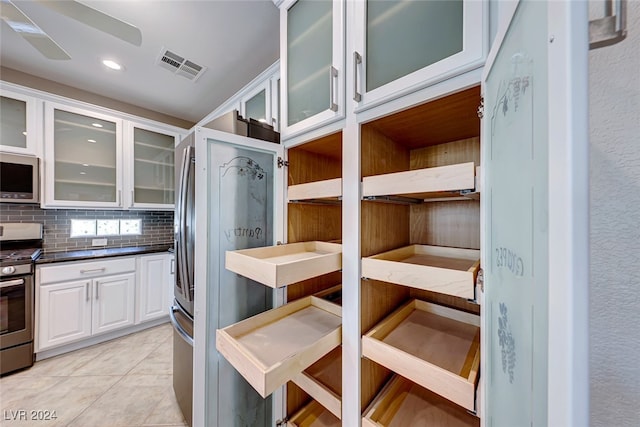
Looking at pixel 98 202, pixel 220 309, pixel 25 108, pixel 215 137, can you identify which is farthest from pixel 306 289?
pixel 25 108

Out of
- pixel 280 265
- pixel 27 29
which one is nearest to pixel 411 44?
pixel 280 265

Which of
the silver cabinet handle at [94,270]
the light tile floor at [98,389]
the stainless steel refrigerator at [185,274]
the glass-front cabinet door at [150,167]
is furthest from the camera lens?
the glass-front cabinet door at [150,167]

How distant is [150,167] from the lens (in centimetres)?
287

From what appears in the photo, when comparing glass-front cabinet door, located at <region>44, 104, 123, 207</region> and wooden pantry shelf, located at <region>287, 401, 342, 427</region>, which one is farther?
glass-front cabinet door, located at <region>44, 104, 123, 207</region>

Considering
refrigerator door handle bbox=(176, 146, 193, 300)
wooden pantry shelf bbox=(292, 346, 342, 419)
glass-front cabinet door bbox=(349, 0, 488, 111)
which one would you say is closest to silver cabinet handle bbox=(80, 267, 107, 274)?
refrigerator door handle bbox=(176, 146, 193, 300)

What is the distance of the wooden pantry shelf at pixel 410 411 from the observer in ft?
2.86

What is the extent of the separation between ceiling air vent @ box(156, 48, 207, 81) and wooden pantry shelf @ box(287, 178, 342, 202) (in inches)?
71.7

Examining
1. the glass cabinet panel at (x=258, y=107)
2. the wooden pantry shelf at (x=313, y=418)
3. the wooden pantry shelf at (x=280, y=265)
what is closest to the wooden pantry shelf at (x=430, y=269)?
the wooden pantry shelf at (x=280, y=265)

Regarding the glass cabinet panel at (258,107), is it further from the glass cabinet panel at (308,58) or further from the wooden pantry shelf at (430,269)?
the wooden pantry shelf at (430,269)

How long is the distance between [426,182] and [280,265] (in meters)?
0.56

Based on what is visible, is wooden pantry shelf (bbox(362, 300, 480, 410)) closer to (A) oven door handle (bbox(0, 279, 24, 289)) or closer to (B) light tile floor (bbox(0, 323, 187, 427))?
(B) light tile floor (bbox(0, 323, 187, 427))

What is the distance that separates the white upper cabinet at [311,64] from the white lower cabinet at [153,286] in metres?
2.30

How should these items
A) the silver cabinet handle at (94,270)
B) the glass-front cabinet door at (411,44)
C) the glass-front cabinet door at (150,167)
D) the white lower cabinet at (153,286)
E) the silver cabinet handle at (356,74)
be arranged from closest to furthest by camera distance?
the glass-front cabinet door at (411,44) → the silver cabinet handle at (356,74) → the silver cabinet handle at (94,270) → the white lower cabinet at (153,286) → the glass-front cabinet door at (150,167)

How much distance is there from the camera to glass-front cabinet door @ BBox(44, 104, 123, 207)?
7.32ft
